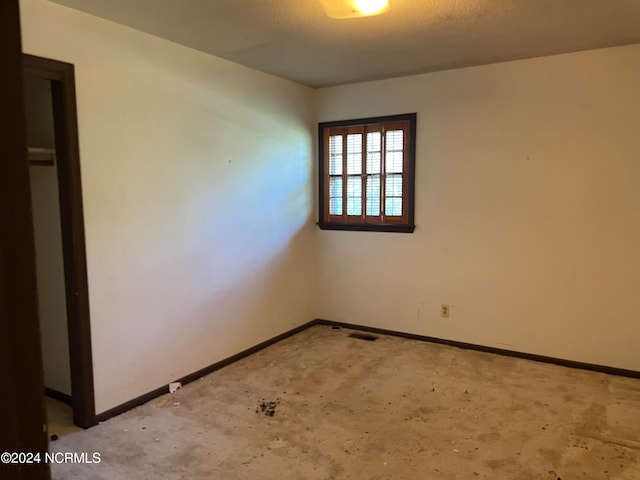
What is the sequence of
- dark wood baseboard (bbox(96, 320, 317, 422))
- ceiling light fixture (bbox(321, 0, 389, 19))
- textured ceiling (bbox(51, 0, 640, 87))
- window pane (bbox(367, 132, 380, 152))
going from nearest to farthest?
ceiling light fixture (bbox(321, 0, 389, 19)), textured ceiling (bbox(51, 0, 640, 87)), dark wood baseboard (bbox(96, 320, 317, 422)), window pane (bbox(367, 132, 380, 152))

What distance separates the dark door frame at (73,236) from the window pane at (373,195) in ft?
8.38

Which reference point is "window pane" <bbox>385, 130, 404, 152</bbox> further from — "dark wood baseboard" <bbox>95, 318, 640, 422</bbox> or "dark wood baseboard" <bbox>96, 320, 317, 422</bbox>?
"dark wood baseboard" <bbox>96, 320, 317, 422</bbox>

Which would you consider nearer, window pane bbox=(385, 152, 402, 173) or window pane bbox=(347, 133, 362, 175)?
window pane bbox=(385, 152, 402, 173)

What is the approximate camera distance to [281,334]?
4355 millimetres

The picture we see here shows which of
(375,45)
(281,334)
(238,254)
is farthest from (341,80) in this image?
(281,334)

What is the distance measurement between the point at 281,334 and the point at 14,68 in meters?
4.05

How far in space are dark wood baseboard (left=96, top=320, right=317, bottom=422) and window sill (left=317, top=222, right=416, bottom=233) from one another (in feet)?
3.38

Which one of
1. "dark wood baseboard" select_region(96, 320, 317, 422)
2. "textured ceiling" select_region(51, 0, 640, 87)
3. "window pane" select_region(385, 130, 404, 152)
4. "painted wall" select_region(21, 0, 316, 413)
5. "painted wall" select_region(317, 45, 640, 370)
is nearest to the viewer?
"textured ceiling" select_region(51, 0, 640, 87)

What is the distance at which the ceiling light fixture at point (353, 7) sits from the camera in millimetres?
2184

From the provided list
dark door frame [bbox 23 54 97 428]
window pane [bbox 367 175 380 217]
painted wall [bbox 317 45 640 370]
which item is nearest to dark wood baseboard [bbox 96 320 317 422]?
dark door frame [bbox 23 54 97 428]

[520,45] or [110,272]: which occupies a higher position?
[520,45]

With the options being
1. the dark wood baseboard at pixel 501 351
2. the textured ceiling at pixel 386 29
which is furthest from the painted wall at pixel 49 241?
the dark wood baseboard at pixel 501 351

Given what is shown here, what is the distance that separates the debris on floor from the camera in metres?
2.88

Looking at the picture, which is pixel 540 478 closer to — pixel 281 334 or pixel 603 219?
pixel 603 219
